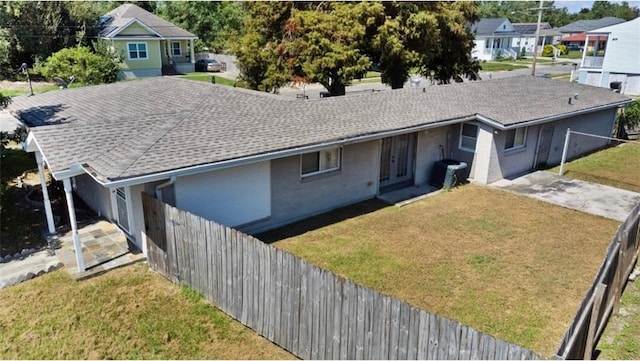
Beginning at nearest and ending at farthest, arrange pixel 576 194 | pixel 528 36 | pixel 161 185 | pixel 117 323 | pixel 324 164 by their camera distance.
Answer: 1. pixel 117 323
2. pixel 161 185
3. pixel 324 164
4. pixel 576 194
5. pixel 528 36

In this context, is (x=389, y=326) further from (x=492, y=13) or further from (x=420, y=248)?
(x=492, y=13)

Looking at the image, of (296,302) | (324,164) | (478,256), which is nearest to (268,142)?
(324,164)

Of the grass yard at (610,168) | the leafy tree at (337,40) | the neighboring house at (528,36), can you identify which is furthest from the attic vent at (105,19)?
the neighboring house at (528,36)

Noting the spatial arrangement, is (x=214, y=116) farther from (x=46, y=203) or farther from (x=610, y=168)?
(x=610, y=168)

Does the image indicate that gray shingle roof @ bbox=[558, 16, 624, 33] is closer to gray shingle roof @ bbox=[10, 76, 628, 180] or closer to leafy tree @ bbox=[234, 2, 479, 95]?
leafy tree @ bbox=[234, 2, 479, 95]

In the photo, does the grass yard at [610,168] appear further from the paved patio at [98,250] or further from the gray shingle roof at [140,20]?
the gray shingle roof at [140,20]

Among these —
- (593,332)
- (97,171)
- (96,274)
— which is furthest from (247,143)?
(593,332)

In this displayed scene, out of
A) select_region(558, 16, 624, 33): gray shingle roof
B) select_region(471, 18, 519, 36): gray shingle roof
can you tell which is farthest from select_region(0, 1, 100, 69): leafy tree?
select_region(471, 18, 519, 36): gray shingle roof

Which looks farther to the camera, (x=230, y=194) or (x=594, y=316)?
(x=230, y=194)

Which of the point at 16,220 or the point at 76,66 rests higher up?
the point at 76,66
